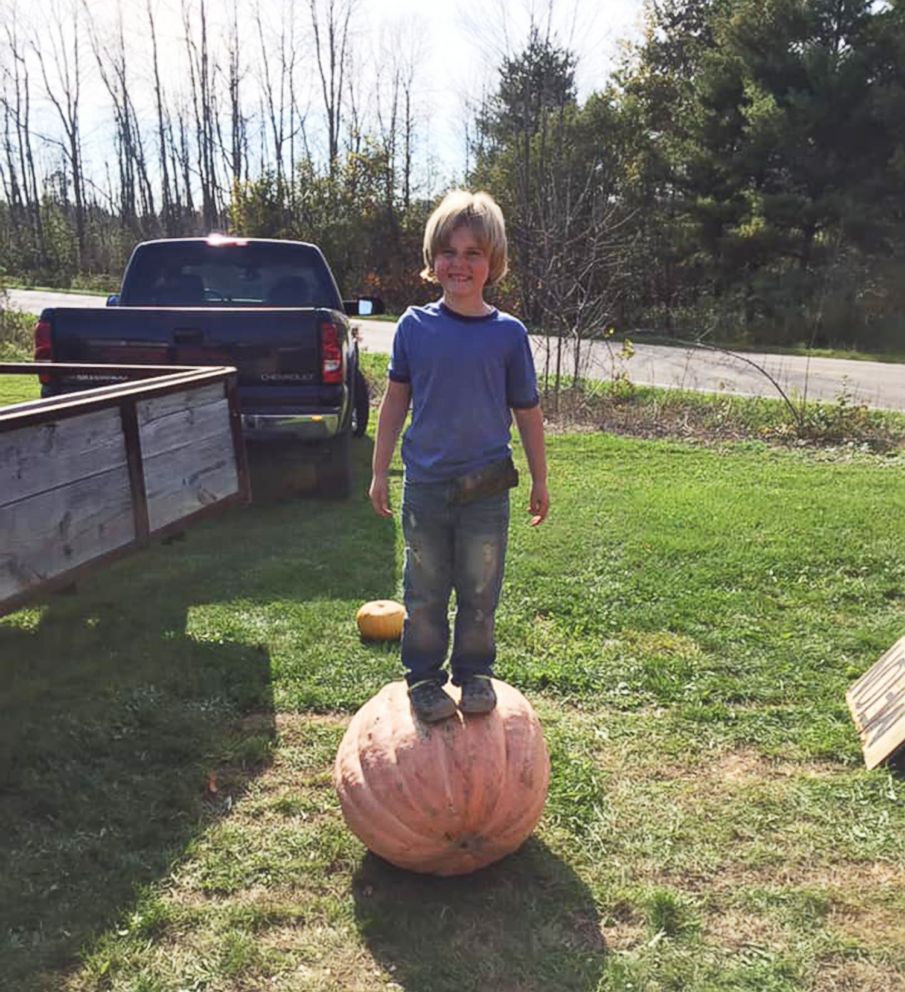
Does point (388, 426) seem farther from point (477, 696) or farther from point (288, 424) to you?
point (288, 424)

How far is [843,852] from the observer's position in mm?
2686

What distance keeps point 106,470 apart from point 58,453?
0.29m

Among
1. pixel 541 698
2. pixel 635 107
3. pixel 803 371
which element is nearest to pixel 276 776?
pixel 541 698

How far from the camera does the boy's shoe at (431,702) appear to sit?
8.35 feet

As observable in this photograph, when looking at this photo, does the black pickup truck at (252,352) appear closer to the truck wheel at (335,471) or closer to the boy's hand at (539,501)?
the truck wheel at (335,471)

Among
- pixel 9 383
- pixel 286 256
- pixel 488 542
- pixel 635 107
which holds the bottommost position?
pixel 9 383

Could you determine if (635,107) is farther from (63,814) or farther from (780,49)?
(63,814)

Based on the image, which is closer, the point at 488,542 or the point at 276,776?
the point at 488,542

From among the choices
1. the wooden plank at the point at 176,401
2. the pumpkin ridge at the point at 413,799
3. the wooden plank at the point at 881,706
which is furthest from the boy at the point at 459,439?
the wooden plank at the point at 881,706

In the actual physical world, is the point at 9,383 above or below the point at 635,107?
below

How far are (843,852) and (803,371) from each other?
14106mm

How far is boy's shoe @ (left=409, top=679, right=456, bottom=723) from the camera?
254cm

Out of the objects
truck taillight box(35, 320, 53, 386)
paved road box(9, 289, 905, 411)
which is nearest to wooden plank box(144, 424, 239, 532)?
truck taillight box(35, 320, 53, 386)

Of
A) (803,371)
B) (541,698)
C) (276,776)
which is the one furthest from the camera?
(803,371)
